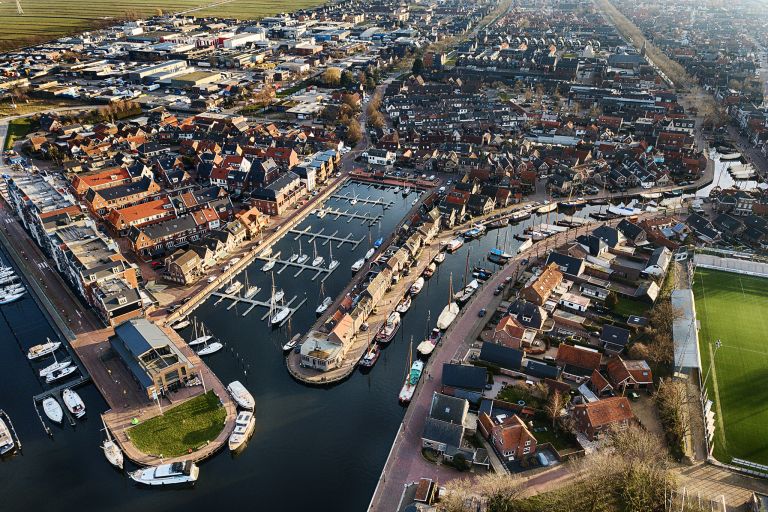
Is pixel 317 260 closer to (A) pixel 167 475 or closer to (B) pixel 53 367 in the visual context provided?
(B) pixel 53 367

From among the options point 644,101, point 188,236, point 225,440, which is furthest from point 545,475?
point 644,101

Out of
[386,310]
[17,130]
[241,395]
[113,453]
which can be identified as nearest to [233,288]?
[241,395]

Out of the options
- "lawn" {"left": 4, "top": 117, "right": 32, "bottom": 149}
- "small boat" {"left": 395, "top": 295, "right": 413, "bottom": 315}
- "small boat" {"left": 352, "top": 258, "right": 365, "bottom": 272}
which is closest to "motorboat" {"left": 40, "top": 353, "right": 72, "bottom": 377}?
Result: "small boat" {"left": 352, "top": 258, "right": 365, "bottom": 272}

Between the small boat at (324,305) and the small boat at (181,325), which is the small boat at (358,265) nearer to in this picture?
the small boat at (324,305)

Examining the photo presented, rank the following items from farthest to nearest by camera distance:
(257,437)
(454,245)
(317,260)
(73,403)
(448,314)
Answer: (454,245)
(317,260)
(448,314)
(73,403)
(257,437)

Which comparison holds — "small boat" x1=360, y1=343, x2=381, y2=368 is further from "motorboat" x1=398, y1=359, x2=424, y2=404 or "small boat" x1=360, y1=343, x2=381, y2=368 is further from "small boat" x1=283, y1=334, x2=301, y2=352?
"small boat" x1=283, y1=334, x2=301, y2=352

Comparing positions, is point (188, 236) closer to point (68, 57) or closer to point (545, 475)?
point (545, 475)

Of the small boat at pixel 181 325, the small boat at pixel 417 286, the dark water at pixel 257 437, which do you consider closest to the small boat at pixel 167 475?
the dark water at pixel 257 437
